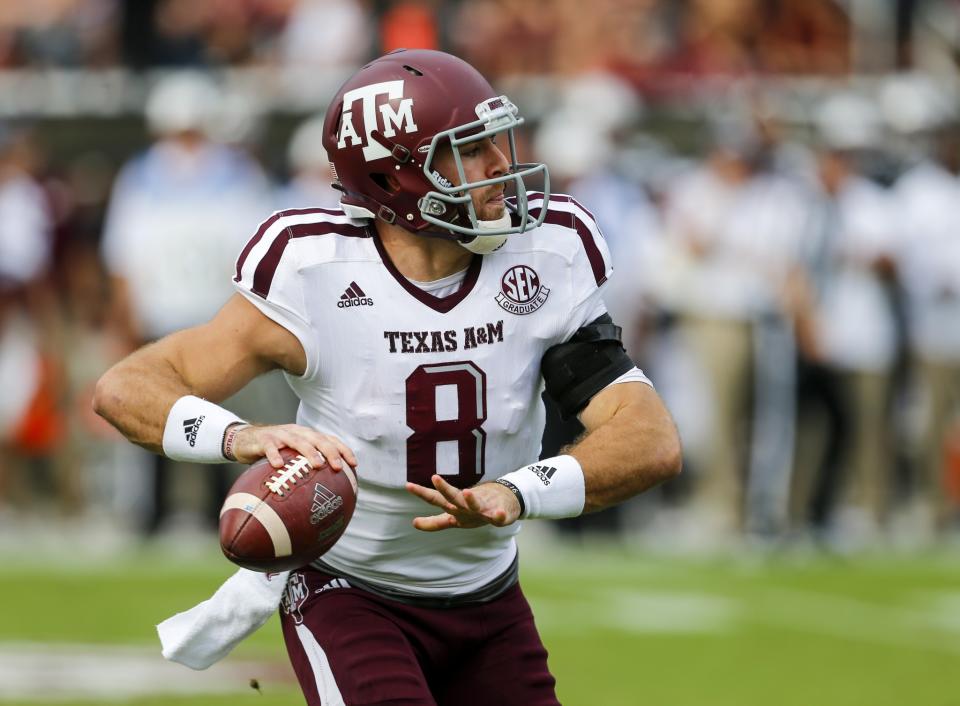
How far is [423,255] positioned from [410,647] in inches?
34.0

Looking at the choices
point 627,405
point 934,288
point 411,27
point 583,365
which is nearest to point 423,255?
point 583,365

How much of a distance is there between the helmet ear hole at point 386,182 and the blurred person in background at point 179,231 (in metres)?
5.44

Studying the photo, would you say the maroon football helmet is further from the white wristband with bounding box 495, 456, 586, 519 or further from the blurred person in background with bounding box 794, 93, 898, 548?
the blurred person in background with bounding box 794, 93, 898, 548

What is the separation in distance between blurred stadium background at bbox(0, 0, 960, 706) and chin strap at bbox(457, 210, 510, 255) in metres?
3.54

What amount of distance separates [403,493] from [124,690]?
9.65ft

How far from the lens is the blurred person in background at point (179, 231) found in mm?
9359

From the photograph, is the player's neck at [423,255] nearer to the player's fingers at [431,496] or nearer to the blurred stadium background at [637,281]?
the player's fingers at [431,496]

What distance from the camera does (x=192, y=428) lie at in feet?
12.3

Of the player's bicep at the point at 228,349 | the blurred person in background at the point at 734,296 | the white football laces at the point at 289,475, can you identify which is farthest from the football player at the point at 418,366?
the blurred person in background at the point at 734,296

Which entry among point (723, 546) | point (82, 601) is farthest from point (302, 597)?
point (723, 546)

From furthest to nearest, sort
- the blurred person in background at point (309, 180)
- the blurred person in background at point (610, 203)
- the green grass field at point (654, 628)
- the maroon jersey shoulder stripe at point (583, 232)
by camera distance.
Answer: the blurred person in background at point (610, 203)
the blurred person in background at point (309, 180)
the green grass field at point (654, 628)
the maroon jersey shoulder stripe at point (583, 232)

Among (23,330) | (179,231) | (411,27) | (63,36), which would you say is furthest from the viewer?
(63,36)

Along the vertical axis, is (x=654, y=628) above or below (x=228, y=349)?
below

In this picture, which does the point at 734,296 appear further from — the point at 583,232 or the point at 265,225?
the point at 265,225
